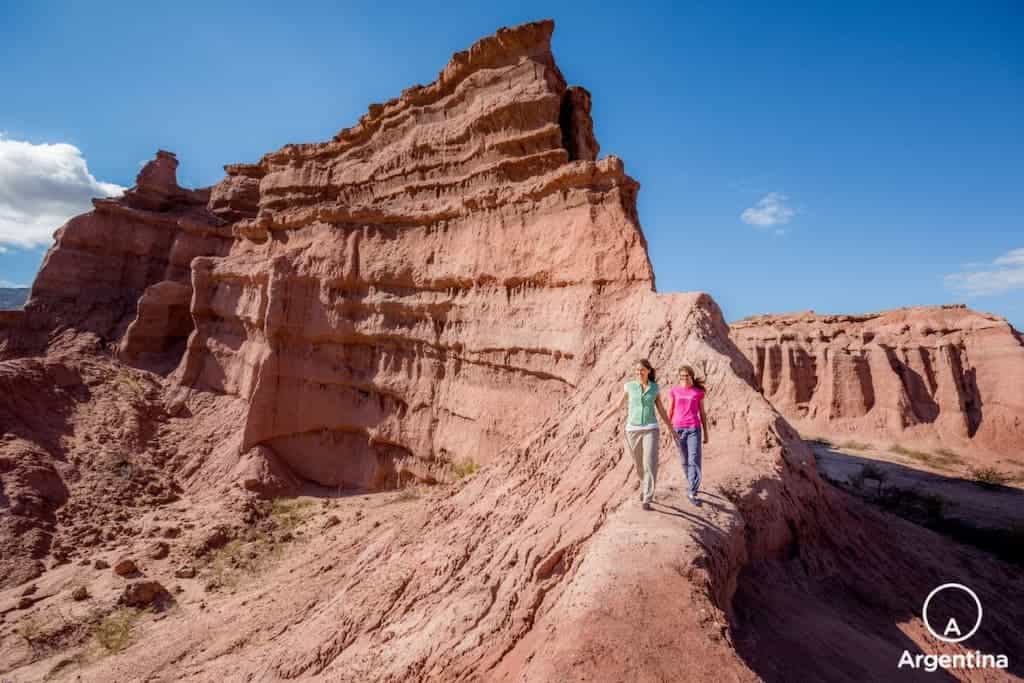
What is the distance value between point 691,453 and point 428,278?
405 inches

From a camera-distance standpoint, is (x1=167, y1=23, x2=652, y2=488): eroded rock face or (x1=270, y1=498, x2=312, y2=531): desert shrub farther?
(x1=270, y1=498, x2=312, y2=531): desert shrub

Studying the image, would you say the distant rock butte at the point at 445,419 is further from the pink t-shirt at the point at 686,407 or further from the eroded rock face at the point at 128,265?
the pink t-shirt at the point at 686,407

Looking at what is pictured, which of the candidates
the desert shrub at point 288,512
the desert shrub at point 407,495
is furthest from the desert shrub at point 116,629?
the desert shrub at point 407,495

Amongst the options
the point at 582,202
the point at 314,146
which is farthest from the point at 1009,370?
the point at 314,146

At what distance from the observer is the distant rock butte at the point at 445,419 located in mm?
4453

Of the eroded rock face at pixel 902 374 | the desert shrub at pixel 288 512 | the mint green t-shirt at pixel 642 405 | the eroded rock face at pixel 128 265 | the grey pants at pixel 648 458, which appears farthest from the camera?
the eroded rock face at pixel 902 374

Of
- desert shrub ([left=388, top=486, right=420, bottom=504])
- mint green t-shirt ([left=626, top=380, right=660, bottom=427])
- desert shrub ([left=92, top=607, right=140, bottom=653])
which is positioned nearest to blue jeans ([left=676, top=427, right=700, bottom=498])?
mint green t-shirt ([left=626, top=380, right=660, bottom=427])

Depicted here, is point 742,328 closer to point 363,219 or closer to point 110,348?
point 363,219

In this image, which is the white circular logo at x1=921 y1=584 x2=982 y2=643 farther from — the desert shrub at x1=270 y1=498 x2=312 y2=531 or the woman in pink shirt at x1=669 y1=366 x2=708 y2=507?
the desert shrub at x1=270 y1=498 x2=312 y2=531

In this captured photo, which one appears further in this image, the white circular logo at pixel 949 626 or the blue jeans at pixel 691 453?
the white circular logo at pixel 949 626

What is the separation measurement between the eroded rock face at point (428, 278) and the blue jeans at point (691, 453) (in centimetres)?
473

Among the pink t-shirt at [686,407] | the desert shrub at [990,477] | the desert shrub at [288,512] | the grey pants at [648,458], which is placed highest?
the pink t-shirt at [686,407]

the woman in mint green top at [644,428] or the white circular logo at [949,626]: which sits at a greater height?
the woman in mint green top at [644,428]

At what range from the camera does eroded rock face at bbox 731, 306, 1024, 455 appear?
24.9 m
